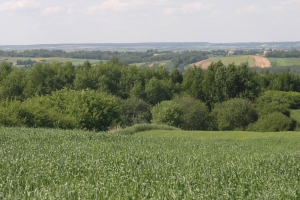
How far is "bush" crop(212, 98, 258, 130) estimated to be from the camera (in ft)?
204

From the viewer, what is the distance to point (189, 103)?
65.2m

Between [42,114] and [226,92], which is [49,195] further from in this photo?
[226,92]

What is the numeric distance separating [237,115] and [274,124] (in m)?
7.28

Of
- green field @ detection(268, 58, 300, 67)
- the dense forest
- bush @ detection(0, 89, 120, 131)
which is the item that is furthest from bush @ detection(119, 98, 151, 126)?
green field @ detection(268, 58, 300, 67)

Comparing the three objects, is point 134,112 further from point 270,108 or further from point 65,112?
point 270,108

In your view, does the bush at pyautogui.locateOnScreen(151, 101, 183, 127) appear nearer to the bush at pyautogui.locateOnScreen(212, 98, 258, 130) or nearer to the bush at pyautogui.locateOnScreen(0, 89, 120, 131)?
the bush at pyautogui.locateOnScreen(212, 98, 258, 130)

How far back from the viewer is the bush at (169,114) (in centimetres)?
5950

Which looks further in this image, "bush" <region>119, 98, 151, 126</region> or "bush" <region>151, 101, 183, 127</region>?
"bush" <region>119, 98, 151, 126</region>

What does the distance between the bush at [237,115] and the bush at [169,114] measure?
728cm

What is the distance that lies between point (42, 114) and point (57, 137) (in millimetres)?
18770

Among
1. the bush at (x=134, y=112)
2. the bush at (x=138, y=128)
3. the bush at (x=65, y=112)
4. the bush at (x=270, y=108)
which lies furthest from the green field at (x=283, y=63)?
the bush at (x=138, y=128)

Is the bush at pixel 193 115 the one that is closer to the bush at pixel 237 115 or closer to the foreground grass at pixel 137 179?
the bush at pixel 237 115

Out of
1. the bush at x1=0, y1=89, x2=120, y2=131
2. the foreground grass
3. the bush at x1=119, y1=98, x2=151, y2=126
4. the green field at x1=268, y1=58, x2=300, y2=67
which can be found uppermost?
the foreground grass

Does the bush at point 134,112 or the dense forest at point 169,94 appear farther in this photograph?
the bush at point 134,112
